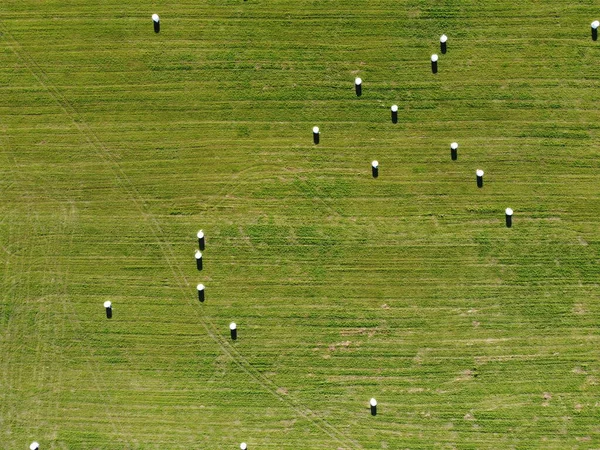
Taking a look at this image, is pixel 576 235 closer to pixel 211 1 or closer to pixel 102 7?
pixel 211 1

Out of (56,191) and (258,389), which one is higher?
(56,191)

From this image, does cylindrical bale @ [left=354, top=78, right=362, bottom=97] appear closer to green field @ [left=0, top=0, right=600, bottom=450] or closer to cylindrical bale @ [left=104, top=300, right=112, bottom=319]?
green field @ [left=0, top=0, right=600, bottom=450]

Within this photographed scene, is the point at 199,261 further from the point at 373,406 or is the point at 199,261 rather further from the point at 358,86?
the point at 358,86

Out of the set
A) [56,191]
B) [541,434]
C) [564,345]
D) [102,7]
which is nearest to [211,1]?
[102,7]

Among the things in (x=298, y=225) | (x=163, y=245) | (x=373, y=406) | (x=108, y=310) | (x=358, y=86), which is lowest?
(x=373, y=406)

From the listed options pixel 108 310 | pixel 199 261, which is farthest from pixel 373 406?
pixel 108 310

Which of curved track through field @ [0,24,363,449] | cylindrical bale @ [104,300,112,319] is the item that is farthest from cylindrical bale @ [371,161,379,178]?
cylindrical bale @ [104,300,112,319]

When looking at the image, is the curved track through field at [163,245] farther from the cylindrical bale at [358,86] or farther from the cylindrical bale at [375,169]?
the cylindrical bale at [358,86]

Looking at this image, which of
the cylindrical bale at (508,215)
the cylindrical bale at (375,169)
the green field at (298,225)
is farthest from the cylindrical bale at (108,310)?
the cylindrical bale at (508,215)
